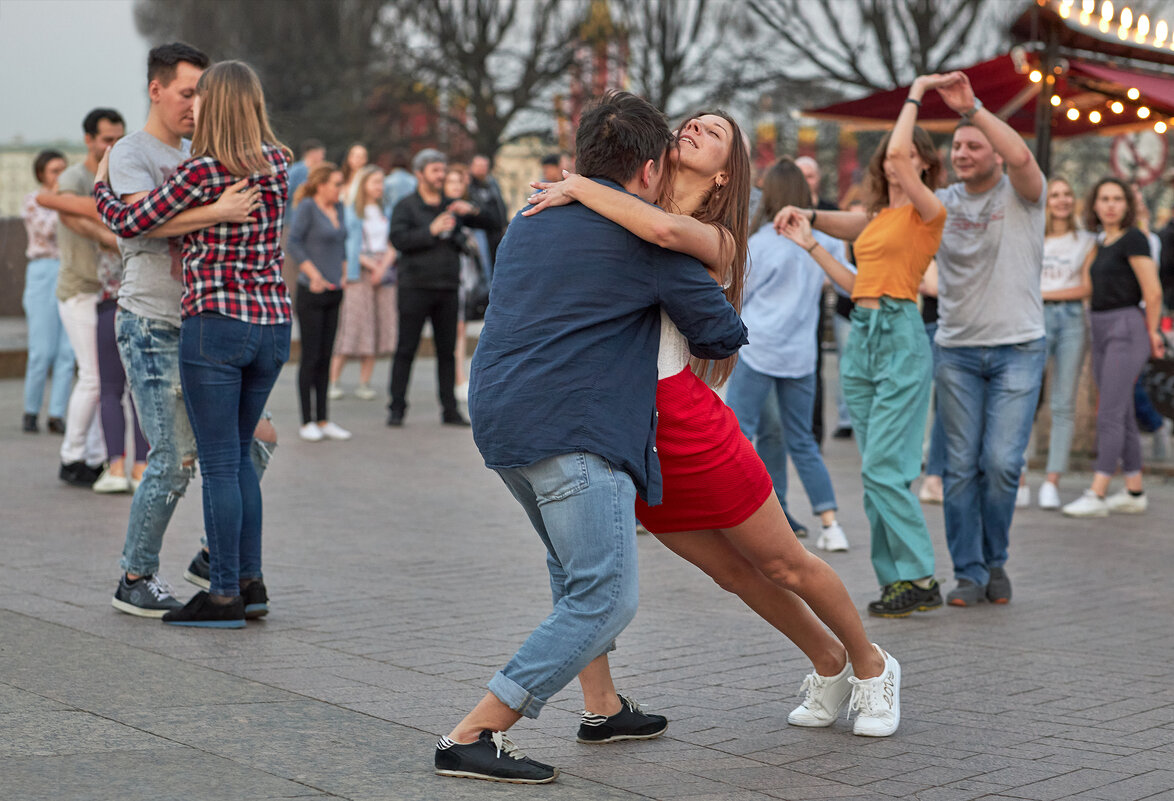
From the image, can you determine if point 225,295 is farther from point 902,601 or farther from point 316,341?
point 316,341

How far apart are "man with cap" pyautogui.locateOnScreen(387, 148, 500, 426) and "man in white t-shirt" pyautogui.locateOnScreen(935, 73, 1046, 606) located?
21.7 ft

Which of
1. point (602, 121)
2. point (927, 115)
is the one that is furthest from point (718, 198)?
point (927, 115)

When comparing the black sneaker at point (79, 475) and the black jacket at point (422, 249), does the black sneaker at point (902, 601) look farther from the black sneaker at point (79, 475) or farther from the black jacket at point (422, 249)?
the black jacket at point (422, 249)

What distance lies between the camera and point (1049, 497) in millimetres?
9359

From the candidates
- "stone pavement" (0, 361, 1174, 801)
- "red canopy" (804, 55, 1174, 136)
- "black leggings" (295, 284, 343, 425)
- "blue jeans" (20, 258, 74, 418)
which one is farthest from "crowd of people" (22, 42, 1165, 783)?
"black leggings" (295, 284, 343, 425)

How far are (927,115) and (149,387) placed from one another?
29.5ft

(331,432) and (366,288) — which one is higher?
(366,288)

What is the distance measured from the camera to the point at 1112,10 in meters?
9.92

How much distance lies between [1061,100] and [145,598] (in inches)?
304

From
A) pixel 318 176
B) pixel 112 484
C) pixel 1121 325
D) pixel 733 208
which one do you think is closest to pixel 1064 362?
pixel 1121 325

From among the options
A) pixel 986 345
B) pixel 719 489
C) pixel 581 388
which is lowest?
pixel 719 489

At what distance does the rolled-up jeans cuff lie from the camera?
3754 millimetres

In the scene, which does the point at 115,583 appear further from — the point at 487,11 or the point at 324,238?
the point at 487,11

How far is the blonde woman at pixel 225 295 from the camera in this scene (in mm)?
5395
